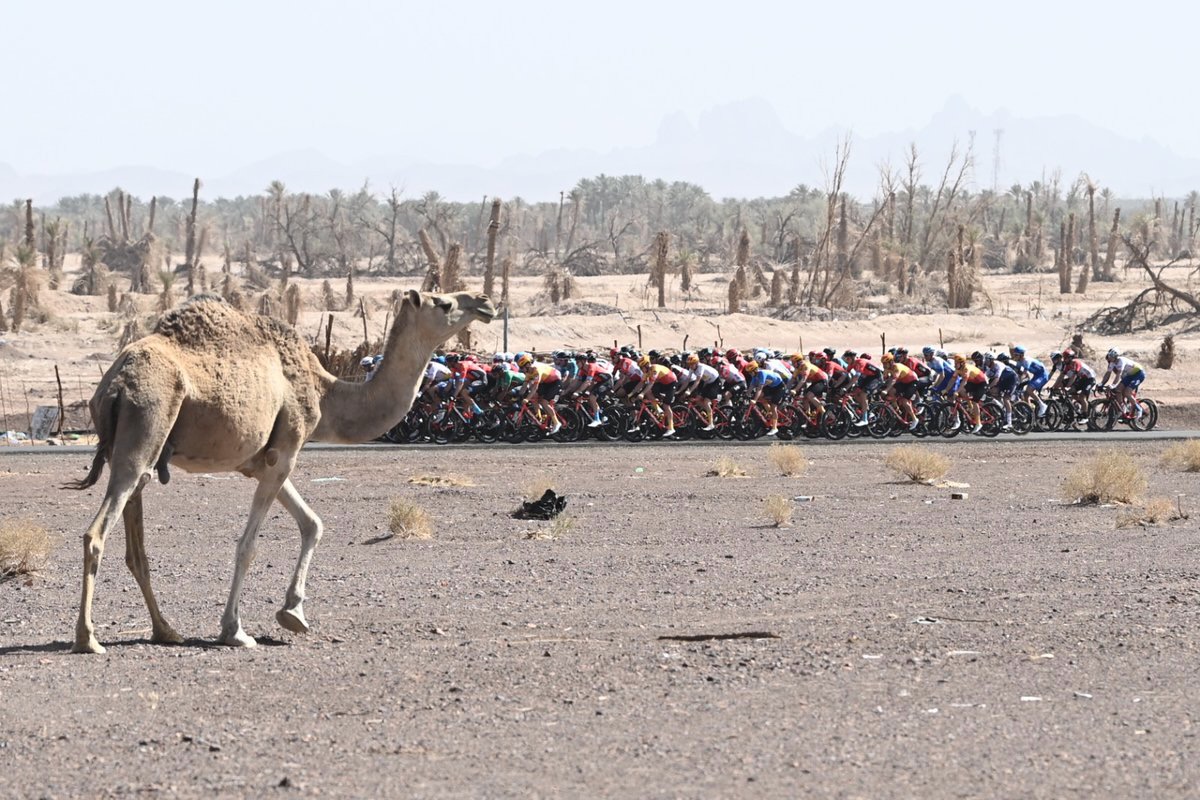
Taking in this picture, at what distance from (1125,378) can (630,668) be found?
28393mm

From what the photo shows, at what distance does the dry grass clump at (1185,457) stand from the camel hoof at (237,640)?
67.4 ft

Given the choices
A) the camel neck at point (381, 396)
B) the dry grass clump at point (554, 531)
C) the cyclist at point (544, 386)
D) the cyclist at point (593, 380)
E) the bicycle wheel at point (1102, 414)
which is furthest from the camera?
the bicycle wheel at point (1102, 414)

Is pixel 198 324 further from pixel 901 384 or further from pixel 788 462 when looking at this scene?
pixel 901 384

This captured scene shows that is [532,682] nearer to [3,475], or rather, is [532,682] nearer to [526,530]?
[526,530]

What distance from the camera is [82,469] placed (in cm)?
2773

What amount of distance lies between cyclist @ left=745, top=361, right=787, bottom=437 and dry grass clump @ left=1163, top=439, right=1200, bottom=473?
7.59 metres

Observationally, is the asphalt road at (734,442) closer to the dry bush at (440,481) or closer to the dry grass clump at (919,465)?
the dry bush at (440,481)

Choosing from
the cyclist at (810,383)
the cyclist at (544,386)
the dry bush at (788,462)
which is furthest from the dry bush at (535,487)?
the cyclist at (810,383)

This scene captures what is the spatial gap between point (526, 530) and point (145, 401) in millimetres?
9096

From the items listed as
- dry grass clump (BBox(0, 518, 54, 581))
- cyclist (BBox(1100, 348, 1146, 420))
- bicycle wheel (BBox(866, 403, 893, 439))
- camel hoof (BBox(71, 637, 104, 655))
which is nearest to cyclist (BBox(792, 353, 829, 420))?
bicycle wheel (BBox(866, 403, 893, 439))

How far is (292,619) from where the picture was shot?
11.2 m

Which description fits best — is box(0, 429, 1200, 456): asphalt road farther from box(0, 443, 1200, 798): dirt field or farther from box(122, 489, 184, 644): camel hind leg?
box(122, 489, 184, 644): camel hind leg

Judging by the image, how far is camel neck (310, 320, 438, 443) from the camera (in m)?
11.4

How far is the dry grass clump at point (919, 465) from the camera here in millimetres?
25672
